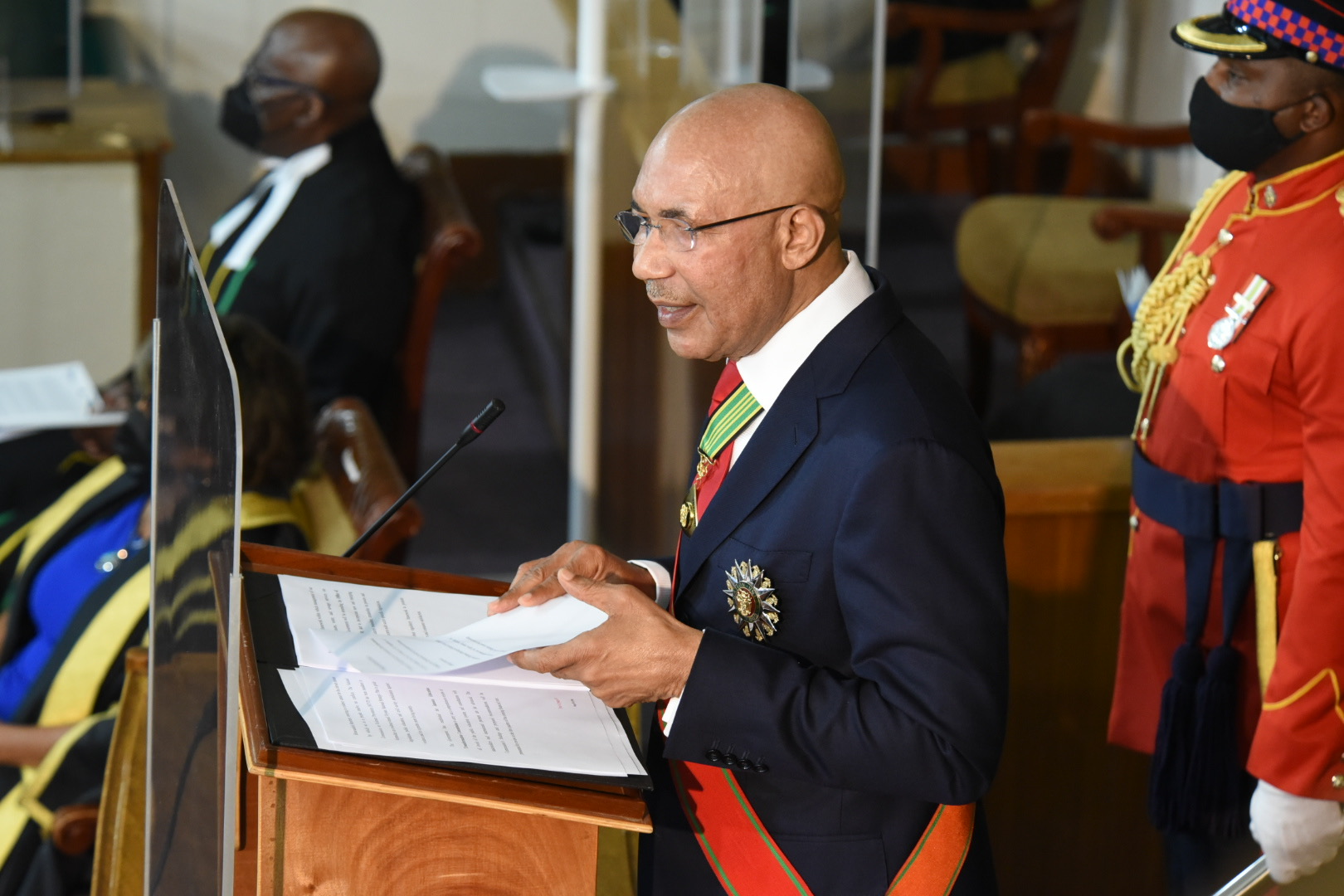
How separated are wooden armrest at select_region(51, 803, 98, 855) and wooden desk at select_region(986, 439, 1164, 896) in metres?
1.18

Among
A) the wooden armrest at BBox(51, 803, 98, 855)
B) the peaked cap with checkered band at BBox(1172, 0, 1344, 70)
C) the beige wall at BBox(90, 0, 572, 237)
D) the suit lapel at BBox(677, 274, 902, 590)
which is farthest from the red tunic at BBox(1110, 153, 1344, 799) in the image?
the beige wall at BBox(90, 0, 572, 237)

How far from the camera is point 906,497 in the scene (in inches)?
41.3

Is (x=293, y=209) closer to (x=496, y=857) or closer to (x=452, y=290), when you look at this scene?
(x=452, y=290)

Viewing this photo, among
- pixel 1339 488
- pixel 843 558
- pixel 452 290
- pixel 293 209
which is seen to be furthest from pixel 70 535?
pixel 452 290

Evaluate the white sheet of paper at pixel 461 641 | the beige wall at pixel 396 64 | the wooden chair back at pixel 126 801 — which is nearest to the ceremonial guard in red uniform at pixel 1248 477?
the white sheet of paper at pixel 461 641

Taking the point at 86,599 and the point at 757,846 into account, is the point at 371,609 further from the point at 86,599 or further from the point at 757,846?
the point at 86,599

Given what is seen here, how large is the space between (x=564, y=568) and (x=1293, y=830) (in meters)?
0.85

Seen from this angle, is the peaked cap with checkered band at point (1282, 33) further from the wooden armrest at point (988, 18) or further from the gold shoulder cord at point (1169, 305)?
the wooden armrest at point (988, 18)

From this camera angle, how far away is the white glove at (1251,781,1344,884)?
5.02 feet

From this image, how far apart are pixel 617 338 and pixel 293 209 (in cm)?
78

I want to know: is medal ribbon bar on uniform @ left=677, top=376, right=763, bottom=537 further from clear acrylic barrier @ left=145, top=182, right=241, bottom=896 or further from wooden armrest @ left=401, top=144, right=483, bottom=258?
wooden armrest @ left=401, top=144, right=483, bottom=258

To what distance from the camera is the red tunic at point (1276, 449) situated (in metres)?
1.52

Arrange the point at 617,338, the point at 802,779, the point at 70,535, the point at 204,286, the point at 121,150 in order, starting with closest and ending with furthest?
1. the point at 204,286
2. the point at 802,779
3. the point at 70,535
4. the point at 617,338
5. the point at 121,150

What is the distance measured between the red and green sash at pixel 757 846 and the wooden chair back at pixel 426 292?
2.09 m
